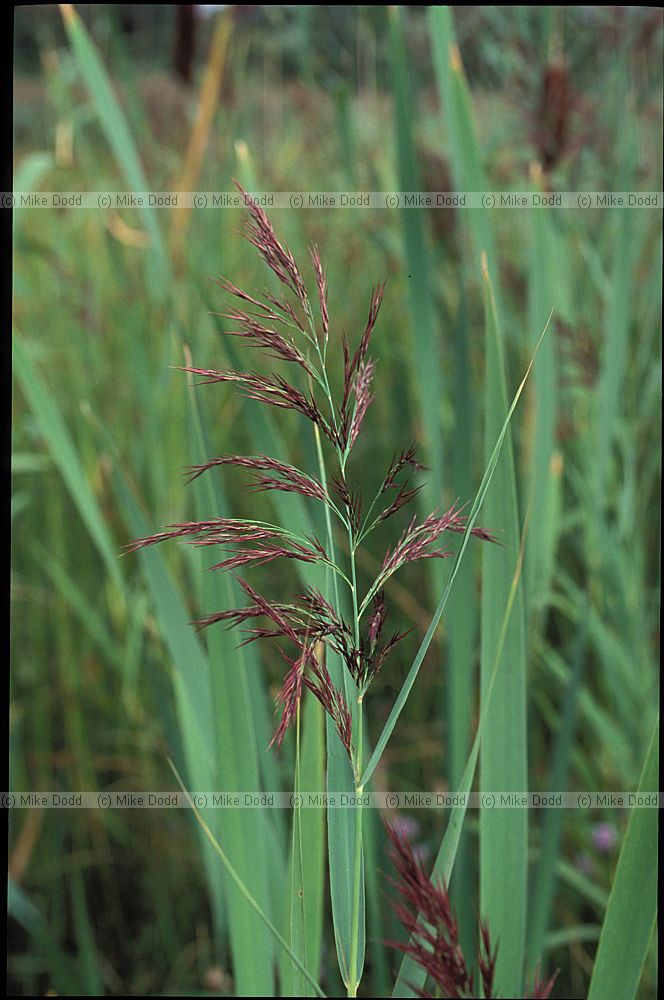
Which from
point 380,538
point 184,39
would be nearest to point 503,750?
point 380,538

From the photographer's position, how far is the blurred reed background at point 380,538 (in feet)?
1.33

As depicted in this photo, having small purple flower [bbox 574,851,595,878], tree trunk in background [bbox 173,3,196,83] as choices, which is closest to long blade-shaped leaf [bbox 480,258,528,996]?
small purple flower [bbox 574,851,595,878]

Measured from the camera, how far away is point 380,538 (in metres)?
1.04

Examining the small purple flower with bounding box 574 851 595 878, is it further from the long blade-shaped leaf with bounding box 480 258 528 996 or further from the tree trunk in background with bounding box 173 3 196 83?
the tree trunk in background with bounding box 173 3 196 83

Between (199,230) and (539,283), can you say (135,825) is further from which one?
(199,230)

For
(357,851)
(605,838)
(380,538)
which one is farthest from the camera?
(380,538)

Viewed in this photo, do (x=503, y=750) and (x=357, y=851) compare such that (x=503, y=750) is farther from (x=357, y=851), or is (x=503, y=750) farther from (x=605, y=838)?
(x=605, y=838)

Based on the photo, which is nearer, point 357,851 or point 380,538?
point 357,851

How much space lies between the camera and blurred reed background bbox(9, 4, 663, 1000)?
1.33ft

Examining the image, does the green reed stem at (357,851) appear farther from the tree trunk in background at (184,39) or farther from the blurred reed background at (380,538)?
the tree trunk in background at (184,39)

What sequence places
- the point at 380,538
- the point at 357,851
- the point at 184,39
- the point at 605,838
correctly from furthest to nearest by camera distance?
1. the point at 184,39
2. the point at 380,538
3. the point at 605,838
4. the point at 357,851

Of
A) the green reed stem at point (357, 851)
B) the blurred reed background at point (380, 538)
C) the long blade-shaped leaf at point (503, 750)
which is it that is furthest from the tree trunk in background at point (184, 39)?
the green reed stem at point (357, 851)

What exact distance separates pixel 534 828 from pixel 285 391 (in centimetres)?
71

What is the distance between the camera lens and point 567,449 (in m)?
1.01
